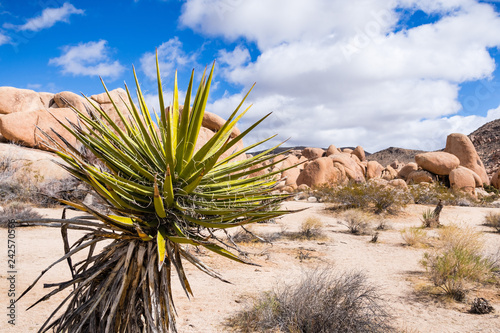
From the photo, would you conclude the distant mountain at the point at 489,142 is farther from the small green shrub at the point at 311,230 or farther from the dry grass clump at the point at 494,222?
the small green shrub at the point at 311,230

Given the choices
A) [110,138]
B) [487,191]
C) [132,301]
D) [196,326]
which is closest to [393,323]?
[196,326]

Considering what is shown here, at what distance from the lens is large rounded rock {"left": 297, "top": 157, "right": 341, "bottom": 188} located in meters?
30.5

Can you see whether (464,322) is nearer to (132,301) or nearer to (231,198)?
(231,198)

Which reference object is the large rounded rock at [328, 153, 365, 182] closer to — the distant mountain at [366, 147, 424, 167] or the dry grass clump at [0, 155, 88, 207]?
the dry grass clump at [0, 155, 88, 207]

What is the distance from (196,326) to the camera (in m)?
4.49

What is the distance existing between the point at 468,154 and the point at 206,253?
1583 inches

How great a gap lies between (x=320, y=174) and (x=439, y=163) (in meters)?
13.8

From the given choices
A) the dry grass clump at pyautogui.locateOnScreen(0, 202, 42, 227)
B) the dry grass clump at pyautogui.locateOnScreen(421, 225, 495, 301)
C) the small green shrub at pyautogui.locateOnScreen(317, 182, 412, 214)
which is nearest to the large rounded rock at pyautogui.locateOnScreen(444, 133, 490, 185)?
the small green shrub at pyautogui.locateOnScreen(317, 182, 412, 214)

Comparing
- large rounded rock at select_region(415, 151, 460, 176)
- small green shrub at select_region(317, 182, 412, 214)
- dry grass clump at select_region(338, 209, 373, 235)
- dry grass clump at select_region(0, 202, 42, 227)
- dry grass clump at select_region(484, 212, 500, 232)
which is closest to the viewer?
dry grass clump at select_region(0, 202, 42, 227)

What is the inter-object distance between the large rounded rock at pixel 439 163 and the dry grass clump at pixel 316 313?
34461 millimetres

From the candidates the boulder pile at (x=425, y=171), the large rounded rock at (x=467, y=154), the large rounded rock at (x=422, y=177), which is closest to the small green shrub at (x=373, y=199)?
the boulder pile at (x=425, y=171)

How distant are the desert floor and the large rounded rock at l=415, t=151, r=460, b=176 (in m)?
24.6

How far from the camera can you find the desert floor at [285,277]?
4.66 meters

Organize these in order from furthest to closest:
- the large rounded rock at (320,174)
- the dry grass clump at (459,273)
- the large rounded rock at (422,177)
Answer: the large rounded rock at (422,177) < the large rounded rock at (320,174) < the dry grass clump at (459,273)
